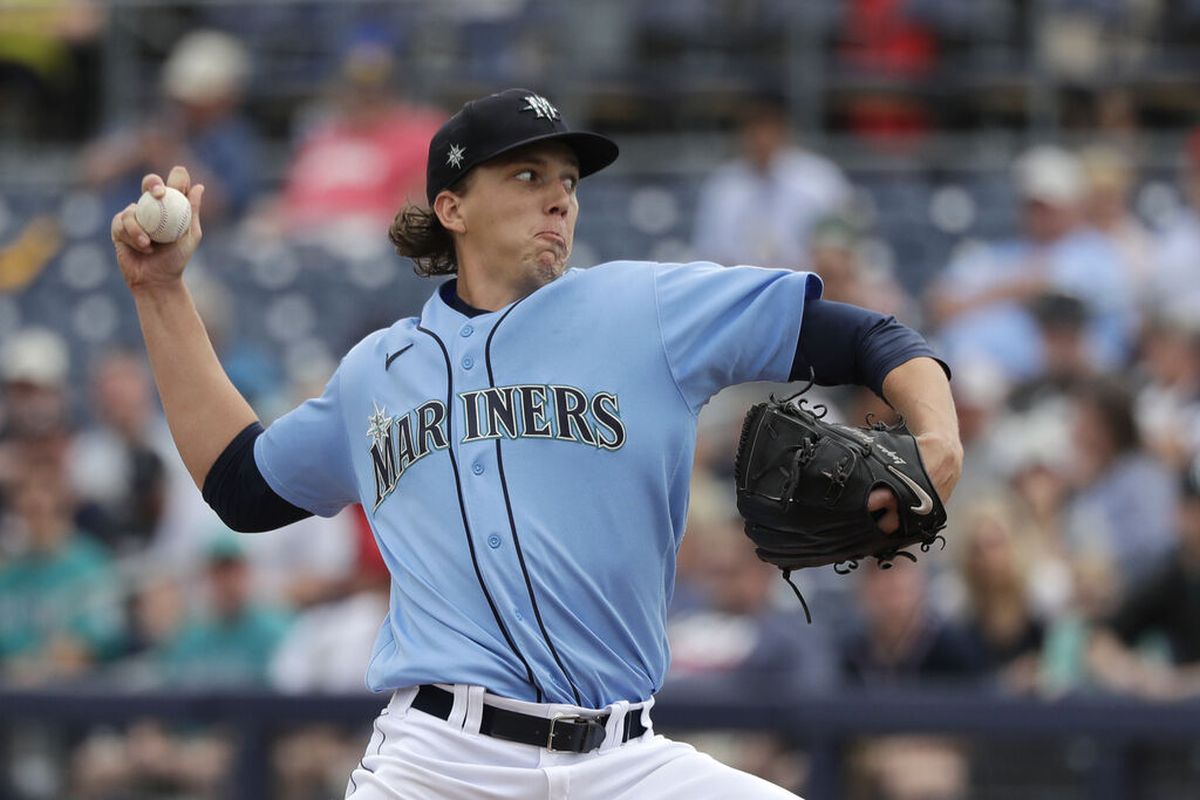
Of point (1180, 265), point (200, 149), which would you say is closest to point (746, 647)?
point (1180, 265)

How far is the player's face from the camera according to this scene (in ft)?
12.3

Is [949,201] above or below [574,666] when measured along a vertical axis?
above

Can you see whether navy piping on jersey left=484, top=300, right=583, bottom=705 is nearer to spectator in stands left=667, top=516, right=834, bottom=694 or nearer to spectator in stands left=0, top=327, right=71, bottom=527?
spectator in stands left=667, top=516, right=834, bottom=694

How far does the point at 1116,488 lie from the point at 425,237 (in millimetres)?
3432

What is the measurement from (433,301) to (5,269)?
7007 millimetres

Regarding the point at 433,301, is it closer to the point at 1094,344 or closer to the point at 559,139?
the point at 559,139

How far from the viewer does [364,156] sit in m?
9.59

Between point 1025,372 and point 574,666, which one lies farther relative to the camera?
point 1025,372

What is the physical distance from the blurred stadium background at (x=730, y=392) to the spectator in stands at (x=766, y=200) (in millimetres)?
20

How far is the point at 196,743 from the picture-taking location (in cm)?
666

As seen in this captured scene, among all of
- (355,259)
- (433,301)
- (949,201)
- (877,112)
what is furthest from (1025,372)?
(433,301)

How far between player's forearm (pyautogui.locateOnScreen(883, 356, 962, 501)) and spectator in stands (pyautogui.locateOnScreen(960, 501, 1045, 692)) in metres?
2.91

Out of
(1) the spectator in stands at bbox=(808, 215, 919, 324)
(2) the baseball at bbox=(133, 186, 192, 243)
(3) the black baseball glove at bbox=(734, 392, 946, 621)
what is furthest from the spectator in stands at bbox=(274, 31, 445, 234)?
(3) the black baseball glove at bbox=(734, 392, 946, 621)

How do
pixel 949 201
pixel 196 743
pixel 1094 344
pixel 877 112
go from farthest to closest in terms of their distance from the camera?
pixel 877 112 < pixel 949 201 < pixel 1094 344 < pixel 196 743
